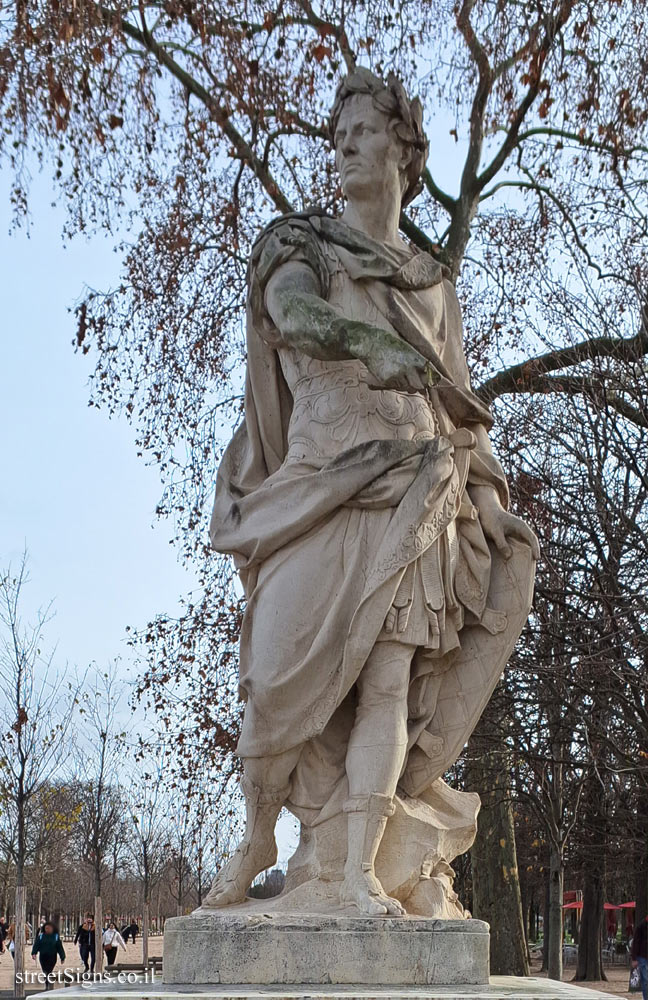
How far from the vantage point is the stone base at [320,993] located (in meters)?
3.50

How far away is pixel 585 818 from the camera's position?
21172 millimetres

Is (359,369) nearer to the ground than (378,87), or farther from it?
nearer to the ground

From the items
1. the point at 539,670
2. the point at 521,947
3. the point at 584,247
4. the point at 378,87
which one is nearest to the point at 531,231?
the point at 584,247

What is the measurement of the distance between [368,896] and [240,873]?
49cm

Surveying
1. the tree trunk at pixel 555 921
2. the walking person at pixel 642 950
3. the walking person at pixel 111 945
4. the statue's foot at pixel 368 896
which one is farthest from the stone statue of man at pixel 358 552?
the walking person at pixel 111 945

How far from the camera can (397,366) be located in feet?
13.7

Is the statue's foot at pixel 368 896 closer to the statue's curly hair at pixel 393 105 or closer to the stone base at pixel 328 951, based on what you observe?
the stone base at pixel 328 951

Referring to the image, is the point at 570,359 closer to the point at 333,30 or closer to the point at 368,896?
the point at 333,30

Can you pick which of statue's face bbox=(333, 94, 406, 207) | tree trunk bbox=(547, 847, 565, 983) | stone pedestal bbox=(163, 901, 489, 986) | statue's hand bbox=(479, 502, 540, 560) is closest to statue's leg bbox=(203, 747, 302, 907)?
stone pedestal bbox=(163, 901, 489, 986)

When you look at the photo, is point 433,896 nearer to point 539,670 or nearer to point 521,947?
point 539,670

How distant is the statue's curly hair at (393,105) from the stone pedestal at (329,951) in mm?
2731

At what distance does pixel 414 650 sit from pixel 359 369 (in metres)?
0.97

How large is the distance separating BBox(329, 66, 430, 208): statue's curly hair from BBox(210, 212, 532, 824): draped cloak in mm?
409

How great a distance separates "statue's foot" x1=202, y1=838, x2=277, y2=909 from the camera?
4.16 meters
